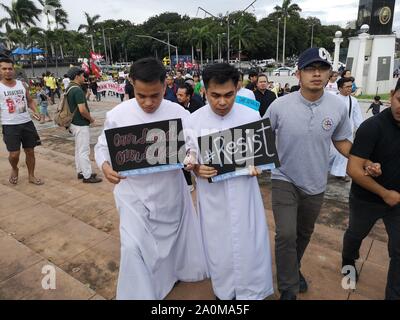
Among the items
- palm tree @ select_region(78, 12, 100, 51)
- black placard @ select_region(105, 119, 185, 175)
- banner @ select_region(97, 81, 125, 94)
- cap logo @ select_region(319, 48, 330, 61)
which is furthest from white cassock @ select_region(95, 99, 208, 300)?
palm tree @ select_region(78, 12, 100, 51)

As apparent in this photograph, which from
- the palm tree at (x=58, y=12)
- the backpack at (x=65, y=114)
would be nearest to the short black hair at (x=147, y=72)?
the backpack at (x=65, y=114)

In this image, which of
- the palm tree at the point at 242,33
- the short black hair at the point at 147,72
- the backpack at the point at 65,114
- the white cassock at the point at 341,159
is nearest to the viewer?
the short black hair at the point at 147,72

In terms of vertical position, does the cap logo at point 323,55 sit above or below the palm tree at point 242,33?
below

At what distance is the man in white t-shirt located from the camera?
5.06 metres

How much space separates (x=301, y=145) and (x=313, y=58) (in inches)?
25.6

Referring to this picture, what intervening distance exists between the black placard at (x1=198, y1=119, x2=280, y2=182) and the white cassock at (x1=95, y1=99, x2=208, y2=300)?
389mm

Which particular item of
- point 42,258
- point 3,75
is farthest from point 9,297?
point 3,75

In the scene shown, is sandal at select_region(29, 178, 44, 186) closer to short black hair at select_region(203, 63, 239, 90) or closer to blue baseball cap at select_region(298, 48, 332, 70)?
short black hair at select_region(203, 63, 239, 90)

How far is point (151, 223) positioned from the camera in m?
2.56

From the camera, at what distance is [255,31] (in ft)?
213

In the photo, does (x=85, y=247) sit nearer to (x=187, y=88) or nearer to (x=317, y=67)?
(x=317, y=67)

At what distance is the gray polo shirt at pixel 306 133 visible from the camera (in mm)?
2551

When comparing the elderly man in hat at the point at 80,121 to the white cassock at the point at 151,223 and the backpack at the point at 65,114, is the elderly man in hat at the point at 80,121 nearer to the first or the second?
the backpack at the point at 65,114
